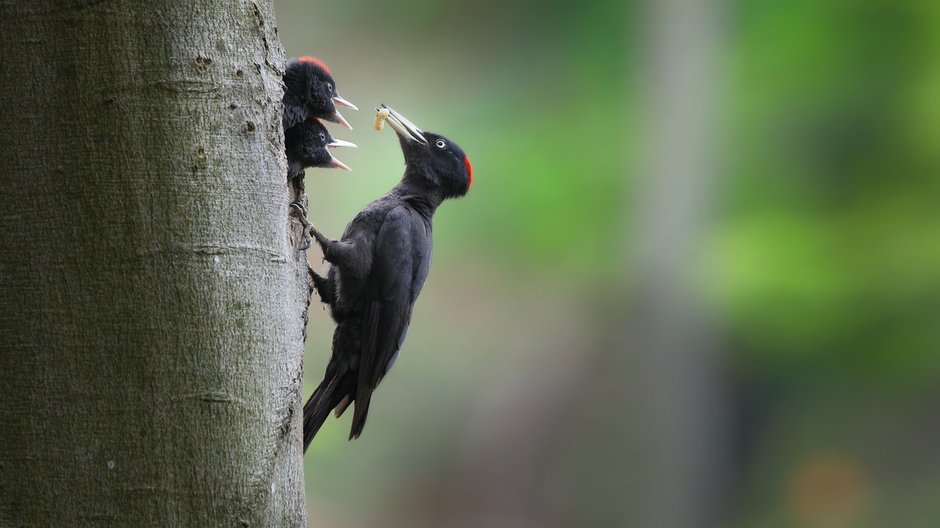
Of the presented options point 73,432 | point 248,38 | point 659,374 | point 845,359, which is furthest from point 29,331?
point 845,359

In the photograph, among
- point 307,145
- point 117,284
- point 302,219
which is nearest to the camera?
point 117,284

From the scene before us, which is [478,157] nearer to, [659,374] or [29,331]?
[659,374]

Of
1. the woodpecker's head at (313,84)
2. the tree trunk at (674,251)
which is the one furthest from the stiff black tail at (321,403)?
the tree trunk at (674,251)

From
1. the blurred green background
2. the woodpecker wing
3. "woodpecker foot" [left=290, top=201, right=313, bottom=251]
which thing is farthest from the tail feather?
the blurred green background

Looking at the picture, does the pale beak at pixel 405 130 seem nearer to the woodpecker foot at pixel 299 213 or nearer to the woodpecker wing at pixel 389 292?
the woodpecker wing at pixel 389 292

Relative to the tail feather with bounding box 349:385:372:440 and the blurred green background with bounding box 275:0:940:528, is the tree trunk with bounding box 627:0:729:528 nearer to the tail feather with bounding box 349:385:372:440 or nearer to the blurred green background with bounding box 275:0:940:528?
the blurred green background with bounding box 275:0:940:528

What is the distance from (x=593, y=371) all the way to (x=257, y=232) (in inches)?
188

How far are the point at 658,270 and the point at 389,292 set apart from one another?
11.6 feet

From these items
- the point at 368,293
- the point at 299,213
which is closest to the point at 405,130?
the point at 368,293

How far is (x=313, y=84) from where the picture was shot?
205 centimetres

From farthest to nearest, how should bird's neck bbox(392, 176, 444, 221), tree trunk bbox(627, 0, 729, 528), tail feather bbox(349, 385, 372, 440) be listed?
tree trunk bbox(627, 0, 729, 528) → bird's neck bbox(392, 176, 444, 221) → tail feather bbox(349, 385, 372, 440)

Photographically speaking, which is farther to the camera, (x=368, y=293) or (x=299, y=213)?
(x=368, y=293)

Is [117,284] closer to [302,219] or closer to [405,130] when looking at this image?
[302,219]

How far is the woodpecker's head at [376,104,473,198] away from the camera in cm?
274
